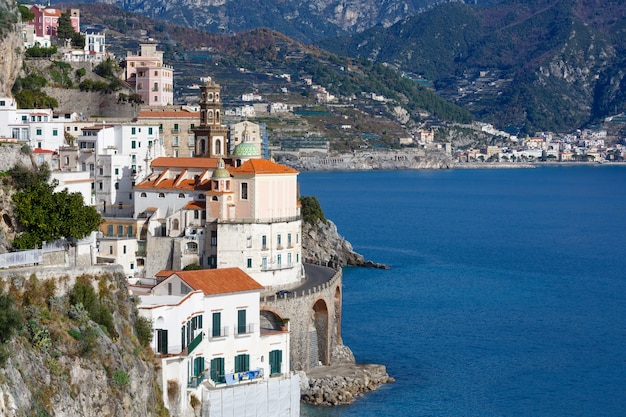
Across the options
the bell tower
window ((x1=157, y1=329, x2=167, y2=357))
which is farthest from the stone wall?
window ((x1=157, y1=329, x2=167, y2=357))

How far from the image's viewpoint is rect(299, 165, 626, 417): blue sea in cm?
4469

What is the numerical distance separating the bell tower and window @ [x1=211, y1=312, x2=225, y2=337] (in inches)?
649

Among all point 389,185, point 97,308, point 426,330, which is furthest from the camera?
point 389,185

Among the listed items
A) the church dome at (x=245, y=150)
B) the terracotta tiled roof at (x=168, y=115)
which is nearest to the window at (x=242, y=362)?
the church dome at (x=245, y=150)

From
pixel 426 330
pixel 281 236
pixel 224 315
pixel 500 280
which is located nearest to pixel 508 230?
pixel 500 280

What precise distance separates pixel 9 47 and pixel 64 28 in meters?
18.2

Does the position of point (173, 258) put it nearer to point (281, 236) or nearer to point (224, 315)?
point (281, 236)

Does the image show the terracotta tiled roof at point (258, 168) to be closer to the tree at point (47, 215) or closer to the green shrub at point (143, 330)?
the tree at point (47, 215)

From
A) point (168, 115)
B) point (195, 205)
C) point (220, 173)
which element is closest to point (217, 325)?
point (220, 173)

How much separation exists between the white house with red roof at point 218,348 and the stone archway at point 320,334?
21.0 ft

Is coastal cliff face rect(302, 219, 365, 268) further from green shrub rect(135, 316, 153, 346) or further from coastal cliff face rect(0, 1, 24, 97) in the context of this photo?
green shrub rect(135, 316, 153, 346)

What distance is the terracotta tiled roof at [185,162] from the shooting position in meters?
47.8

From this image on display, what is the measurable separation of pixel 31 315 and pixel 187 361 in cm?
594

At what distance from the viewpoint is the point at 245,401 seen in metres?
36.3
